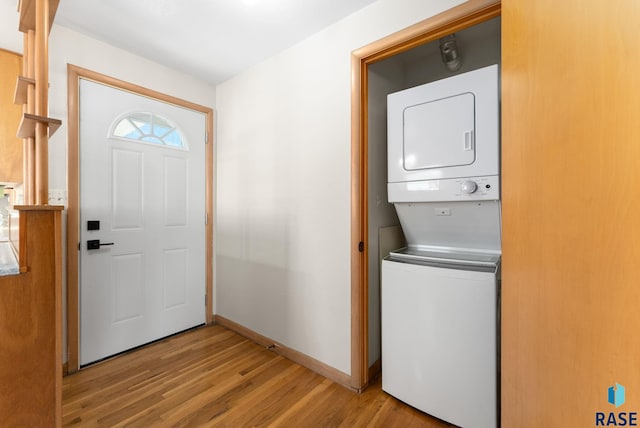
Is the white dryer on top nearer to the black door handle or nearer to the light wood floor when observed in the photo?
the light wood floor

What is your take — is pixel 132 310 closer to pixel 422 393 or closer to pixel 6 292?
pixel 6 292

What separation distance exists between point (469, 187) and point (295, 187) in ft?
3.98

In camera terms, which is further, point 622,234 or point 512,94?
point 512,94

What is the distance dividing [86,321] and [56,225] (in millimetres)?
1381

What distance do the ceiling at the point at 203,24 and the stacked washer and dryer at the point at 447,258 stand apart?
2.60ft

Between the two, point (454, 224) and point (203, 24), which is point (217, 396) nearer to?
point (454, 224)

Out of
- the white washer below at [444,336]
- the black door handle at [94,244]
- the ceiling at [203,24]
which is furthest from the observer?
the black door handle at [94,244]

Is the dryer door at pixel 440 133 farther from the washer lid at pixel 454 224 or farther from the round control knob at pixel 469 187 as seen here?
the washer lid at pixel 454 224

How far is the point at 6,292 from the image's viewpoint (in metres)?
0.99

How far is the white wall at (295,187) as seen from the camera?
1.84 m

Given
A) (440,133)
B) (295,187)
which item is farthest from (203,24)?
(440,133)

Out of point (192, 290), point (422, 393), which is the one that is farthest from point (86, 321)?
point (422, 393)

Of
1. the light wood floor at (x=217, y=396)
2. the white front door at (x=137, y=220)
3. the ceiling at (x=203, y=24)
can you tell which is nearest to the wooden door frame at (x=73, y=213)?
the white front door at (x=137, y=220)

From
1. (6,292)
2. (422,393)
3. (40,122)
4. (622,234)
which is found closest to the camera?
(622,234)
